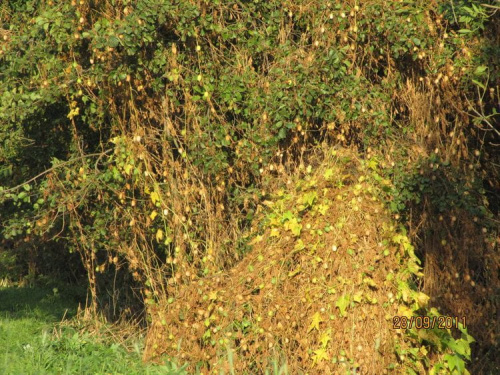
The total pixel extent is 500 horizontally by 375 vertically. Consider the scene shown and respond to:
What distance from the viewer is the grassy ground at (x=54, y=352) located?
629cm

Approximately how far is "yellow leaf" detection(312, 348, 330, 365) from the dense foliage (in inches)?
45.9

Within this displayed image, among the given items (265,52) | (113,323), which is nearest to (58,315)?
(113,323)

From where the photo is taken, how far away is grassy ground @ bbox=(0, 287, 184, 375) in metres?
6.29

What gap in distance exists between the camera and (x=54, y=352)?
6711 millimetres

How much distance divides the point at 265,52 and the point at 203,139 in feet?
3.05

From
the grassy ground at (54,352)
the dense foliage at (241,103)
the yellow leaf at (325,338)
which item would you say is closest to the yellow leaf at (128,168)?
the dense foliage at (241,103)

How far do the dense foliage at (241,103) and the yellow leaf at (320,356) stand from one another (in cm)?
116

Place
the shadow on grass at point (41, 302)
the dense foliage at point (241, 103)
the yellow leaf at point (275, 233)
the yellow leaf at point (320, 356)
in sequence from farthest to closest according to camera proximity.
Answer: the shadow on grass at point (41, 302), the dense foliage at point (241, 103), the yellow leaf at point (275, 233), the yellow leaf at point (320, 356)

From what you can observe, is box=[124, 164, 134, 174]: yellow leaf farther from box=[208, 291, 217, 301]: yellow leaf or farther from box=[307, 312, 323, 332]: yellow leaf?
box=[307, 312, 323, 332]: yellow leaf

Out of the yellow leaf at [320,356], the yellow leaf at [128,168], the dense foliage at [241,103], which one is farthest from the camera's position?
the yellow leaf at [128,168]

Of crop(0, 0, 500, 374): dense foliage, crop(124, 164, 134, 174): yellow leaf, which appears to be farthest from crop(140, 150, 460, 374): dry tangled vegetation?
crop(124, 164, 134, 174): yellow leaf

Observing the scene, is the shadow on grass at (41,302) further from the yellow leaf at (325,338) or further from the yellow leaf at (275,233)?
the yellow leaf at (325,338)

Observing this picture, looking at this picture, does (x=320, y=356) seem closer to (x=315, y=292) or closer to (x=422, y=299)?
(x=315, y=292)

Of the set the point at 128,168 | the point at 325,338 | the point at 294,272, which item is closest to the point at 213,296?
the point at 294,272
